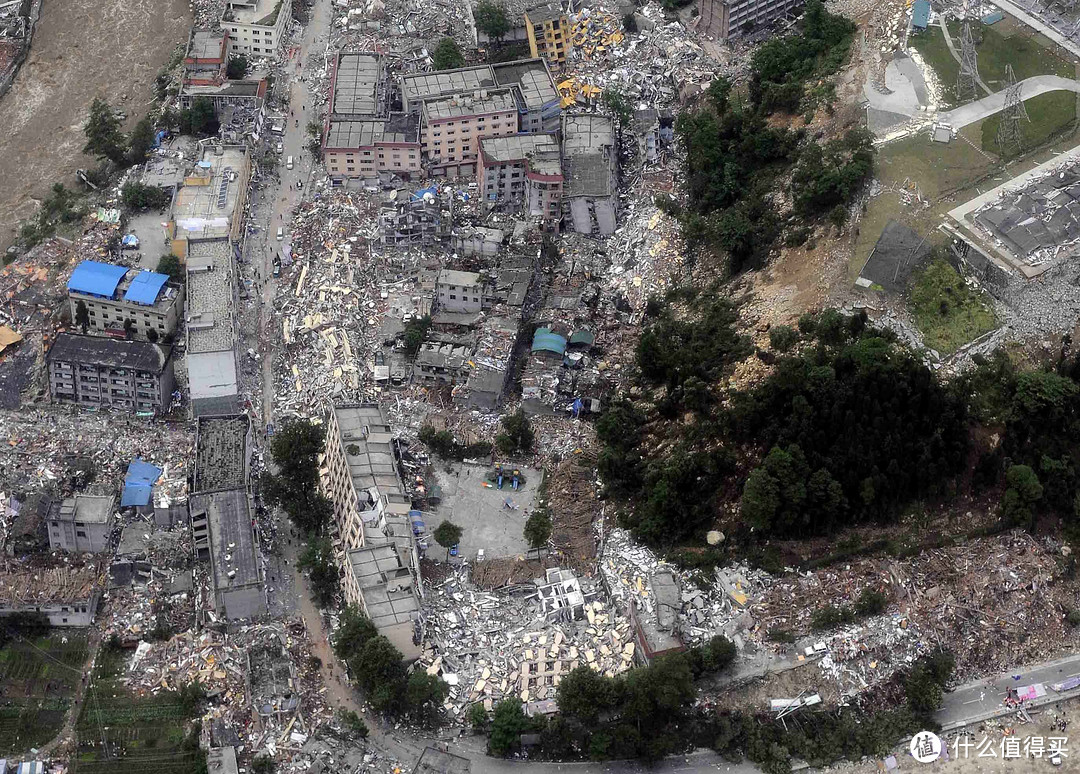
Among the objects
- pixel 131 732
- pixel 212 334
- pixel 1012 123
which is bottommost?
pixel 131 732

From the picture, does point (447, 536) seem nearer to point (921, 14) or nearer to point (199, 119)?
point (199, 119)

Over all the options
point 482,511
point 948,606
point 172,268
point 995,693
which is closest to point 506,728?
point 482,511

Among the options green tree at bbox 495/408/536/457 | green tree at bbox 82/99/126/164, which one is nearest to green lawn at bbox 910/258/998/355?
green tree at bbox 495/408/536/457

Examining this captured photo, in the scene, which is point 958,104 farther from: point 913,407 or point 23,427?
point 23,427

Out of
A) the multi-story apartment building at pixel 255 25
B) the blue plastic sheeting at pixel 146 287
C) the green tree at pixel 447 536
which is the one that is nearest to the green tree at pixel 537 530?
the green tree at pixel 447 536

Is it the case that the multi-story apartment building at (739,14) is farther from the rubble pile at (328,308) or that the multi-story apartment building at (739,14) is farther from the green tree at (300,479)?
the green tree at (300,479)

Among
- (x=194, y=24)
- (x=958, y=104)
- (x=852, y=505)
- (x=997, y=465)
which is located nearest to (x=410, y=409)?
(x=852, y=505)
